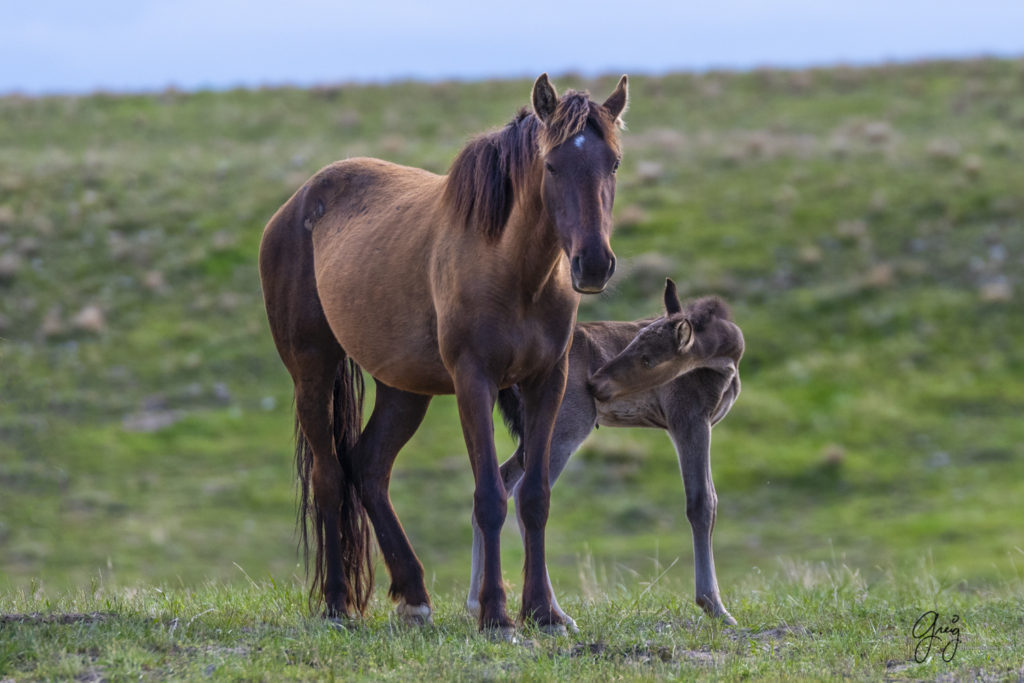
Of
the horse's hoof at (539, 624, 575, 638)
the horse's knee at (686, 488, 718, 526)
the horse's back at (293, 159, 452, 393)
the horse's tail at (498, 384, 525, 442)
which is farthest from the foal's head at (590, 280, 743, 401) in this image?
the horse's hoof at (539, 624, 575, 638)

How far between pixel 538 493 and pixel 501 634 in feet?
2.68

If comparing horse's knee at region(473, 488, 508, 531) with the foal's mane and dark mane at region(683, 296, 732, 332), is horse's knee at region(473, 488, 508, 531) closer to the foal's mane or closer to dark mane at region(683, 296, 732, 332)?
the foal's mane

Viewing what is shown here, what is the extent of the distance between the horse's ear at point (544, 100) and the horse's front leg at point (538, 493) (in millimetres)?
1387

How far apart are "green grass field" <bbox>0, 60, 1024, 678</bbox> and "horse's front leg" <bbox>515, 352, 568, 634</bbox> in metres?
0.33

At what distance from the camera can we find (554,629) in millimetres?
6035

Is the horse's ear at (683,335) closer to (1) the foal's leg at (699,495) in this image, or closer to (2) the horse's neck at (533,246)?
(1) the foal's leg at (699,495)

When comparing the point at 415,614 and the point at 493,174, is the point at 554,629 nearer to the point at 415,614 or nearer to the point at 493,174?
the point at 415,614

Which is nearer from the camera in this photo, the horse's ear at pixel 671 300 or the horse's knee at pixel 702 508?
the horse's knee at pixel 702 508

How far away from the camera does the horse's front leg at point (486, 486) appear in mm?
6043

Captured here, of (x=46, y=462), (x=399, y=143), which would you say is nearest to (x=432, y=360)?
(x=46, y=462)

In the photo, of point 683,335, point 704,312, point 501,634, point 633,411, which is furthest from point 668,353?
point 501,634

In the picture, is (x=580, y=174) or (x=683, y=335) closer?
(x=580, y=174)

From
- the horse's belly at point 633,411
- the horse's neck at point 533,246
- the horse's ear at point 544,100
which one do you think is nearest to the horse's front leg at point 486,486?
the horse's neck at point 533,246

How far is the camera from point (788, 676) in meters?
5.09
